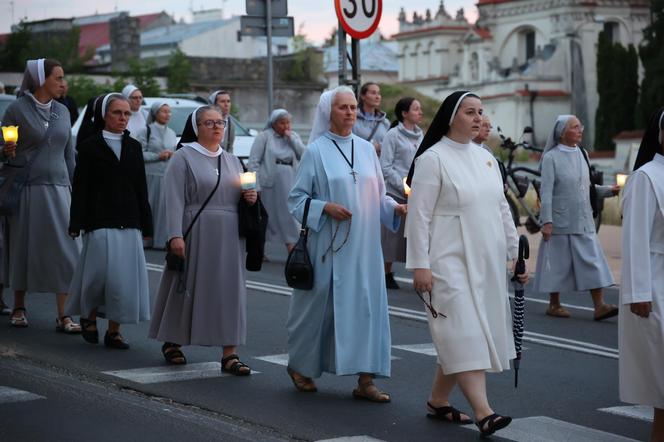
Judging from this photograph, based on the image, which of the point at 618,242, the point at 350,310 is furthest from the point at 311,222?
the point at 618,242

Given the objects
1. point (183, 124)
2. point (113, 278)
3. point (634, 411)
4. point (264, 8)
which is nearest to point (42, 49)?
point (264, 8)

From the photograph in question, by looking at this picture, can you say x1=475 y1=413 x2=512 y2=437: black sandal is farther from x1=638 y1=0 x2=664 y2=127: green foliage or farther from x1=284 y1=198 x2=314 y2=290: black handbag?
x1=638 y1=0 x2=664 y2=127: green foliage

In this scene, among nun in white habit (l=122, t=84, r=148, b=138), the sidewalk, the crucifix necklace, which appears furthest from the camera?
the sidewalk

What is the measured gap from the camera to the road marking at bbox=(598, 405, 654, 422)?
366 inches

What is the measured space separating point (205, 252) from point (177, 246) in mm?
250

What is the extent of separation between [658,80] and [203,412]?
62709 mm

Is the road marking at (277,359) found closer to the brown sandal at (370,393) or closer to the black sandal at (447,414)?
the brown sandal at (370,393)

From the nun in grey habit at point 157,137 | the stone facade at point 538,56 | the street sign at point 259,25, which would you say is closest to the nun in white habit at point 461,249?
the nun in grey habit at point 157,137

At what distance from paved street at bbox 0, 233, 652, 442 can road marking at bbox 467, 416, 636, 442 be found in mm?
11

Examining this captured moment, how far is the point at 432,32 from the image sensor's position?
400 ft

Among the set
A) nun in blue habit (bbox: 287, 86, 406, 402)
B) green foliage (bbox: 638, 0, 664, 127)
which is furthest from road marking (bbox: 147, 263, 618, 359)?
green foliage (bbox: 638, 0, 664, 127)

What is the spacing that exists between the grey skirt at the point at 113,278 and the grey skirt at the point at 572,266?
14.8ft

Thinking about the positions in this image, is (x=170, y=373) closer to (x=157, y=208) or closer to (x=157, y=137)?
(x=157, y=137)

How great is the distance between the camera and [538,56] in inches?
4070
